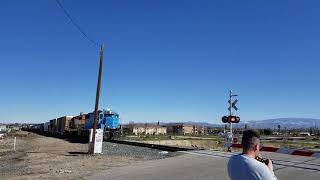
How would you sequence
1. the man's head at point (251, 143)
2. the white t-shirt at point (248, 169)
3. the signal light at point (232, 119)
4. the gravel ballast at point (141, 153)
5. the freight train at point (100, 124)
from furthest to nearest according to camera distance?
1. the freight train at point (100, 124)
2. the signal light at point (232, 119)
3. the gravel ballast at point (141, 153)
4. the man's head at point (251, 143)
5. the white t-shirt at point (248, 169)

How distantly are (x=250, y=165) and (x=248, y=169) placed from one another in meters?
0.05

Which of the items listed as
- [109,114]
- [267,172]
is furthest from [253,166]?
[109,114]

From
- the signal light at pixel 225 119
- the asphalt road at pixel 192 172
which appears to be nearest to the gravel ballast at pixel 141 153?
the signal light at pixel 225 119

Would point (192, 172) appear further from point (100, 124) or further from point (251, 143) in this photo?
point (100, 124)

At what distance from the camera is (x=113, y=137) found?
52.5m

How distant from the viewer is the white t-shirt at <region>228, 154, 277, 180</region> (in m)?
4.48

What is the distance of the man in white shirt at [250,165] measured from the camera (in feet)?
14.7

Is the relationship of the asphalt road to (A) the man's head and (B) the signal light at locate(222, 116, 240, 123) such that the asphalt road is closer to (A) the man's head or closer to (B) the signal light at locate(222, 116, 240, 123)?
(B) the signal light at locate(222, 116, 240, 123)

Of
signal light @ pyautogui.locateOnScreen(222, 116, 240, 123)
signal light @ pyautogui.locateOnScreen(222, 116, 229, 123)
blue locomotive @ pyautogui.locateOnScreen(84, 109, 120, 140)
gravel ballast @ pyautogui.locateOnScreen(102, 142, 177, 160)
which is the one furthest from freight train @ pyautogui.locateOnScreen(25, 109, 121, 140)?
signal light @ pyautogui.locateOnScreen(222, 116, 240, 123)

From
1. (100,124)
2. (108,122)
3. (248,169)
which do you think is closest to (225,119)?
(248,169)

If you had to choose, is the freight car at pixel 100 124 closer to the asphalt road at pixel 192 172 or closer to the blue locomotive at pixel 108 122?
the blue locomotive at pixel 108 122

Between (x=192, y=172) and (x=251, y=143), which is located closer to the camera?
(x=251, y=143)

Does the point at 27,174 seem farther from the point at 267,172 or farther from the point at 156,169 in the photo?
the point at 267,172

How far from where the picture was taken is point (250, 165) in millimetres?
4566
